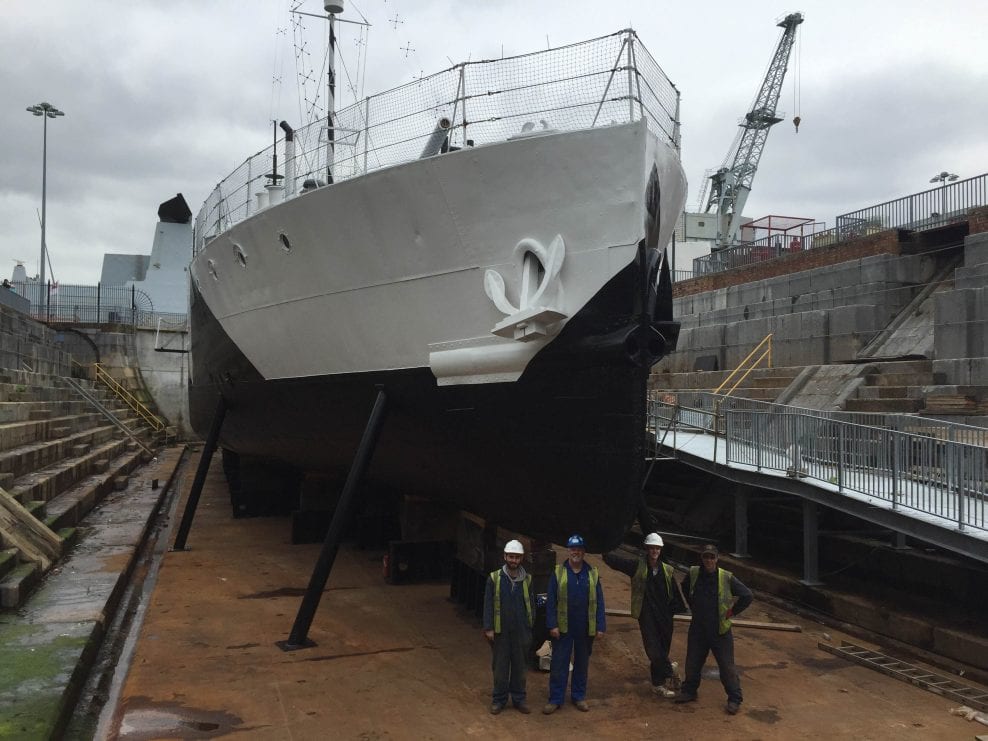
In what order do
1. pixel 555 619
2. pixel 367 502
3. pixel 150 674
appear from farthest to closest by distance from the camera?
pixel 367 502 < pixel 150 674 < pixel 555 619

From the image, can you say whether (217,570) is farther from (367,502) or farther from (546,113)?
(546,113)

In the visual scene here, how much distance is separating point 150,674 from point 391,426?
252 centimetres

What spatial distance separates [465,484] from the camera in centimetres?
605

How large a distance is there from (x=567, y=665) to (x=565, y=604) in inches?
15.8

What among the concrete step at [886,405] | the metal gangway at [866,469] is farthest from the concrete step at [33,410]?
the concrete step at [886,405]

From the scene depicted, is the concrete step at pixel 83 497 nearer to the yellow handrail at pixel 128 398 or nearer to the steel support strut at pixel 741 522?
the steel support strut at pixel 741 522

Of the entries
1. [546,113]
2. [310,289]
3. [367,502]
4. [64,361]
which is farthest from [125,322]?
[546,113]

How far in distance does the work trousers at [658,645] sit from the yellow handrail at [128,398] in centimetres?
2264

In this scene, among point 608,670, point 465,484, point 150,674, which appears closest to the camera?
point 150,674

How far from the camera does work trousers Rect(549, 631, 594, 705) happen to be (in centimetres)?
468

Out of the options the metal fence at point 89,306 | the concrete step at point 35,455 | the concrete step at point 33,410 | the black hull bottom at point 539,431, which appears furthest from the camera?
the metal fence at point 89,306

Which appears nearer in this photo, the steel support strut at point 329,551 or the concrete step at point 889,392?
the steel support strut at point 329,551

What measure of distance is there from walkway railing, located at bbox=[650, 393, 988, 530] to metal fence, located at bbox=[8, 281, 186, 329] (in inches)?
966

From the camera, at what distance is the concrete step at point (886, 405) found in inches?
377
